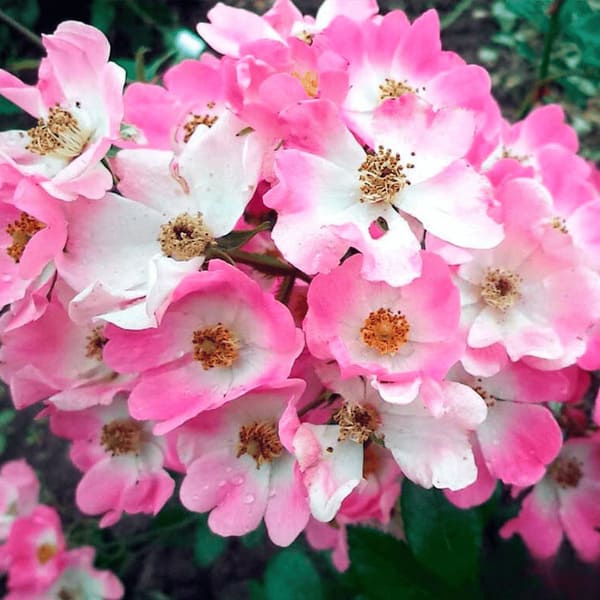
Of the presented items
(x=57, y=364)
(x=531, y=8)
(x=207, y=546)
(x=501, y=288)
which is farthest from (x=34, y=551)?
(x=531, y=8)

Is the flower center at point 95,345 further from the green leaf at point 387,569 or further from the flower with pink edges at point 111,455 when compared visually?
the green leaf at point 387,569

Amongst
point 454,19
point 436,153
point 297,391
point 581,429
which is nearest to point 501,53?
point 454,19

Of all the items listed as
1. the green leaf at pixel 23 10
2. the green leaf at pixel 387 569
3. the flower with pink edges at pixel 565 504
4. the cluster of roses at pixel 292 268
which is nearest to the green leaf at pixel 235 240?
the cluster of roses at pixel 292 268

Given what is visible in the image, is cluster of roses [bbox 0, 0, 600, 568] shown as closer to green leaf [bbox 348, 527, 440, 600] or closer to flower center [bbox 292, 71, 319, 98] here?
flower center [bbox 292, 71, 319, 98]

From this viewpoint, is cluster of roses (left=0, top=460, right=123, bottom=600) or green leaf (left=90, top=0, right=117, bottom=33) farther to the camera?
green leaf (left=90, top=0, right=117, bottom=33)

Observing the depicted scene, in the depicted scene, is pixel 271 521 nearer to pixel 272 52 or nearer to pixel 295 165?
pixel 295 165

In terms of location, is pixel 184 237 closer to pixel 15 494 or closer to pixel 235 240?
pixel 235 240

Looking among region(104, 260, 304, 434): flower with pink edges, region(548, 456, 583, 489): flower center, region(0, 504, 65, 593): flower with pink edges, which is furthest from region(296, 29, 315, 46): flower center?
region(0, 504, 65, 593): flower with pink edges
